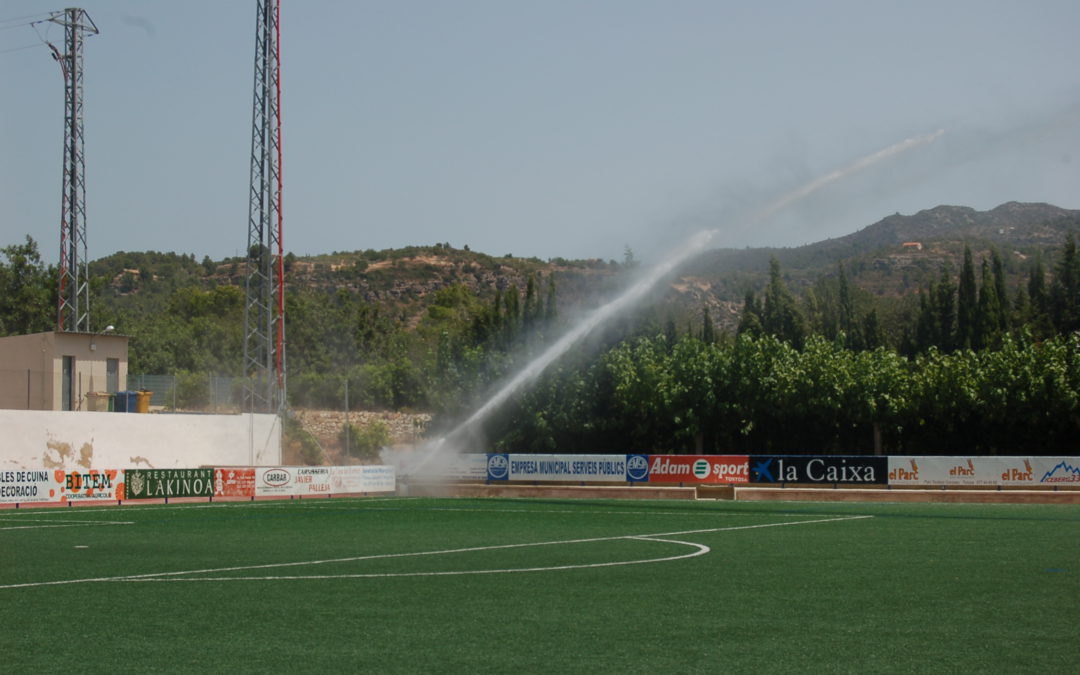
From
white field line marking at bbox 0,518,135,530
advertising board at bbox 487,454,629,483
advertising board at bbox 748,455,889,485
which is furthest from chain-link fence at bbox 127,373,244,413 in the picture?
advertising board at bbox 748,455,889,485

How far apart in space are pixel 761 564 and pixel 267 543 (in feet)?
38.4

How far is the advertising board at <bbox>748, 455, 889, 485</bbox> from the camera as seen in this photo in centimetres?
5022

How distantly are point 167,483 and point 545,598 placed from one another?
1384 inches

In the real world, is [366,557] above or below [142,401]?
below

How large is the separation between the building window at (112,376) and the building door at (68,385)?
1883 millimetres

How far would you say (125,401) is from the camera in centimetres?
5934

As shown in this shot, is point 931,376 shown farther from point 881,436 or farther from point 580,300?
point 580,300

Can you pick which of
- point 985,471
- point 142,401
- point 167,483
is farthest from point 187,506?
point 985,471

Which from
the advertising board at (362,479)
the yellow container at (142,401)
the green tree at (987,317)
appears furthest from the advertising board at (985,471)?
the green tree at (987,317)

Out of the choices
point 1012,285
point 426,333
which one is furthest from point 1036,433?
point 1012,285

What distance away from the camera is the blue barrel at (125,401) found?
194ft

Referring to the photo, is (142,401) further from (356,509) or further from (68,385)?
(356,509)

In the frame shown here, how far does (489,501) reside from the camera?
49219 millimetres

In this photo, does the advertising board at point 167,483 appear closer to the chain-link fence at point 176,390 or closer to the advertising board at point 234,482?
the advertising board at point 234,482
